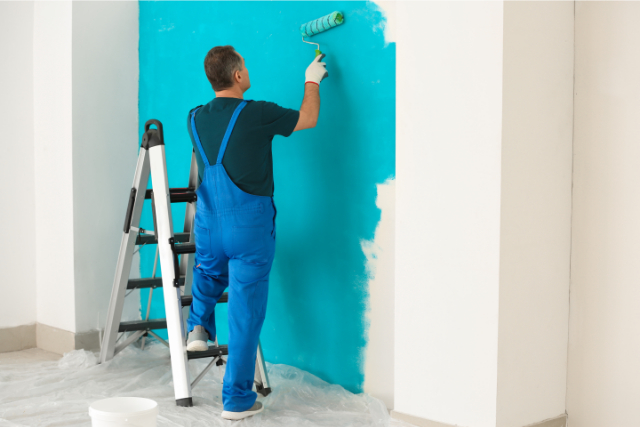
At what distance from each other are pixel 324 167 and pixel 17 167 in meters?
2.04

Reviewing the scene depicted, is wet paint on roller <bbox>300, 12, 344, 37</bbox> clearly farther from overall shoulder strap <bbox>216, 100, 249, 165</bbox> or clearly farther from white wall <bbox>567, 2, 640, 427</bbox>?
white wall <bbox>567, 2, 640, 427</bbox>

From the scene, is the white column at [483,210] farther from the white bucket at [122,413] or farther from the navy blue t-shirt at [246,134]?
the white bucket at [122,413]

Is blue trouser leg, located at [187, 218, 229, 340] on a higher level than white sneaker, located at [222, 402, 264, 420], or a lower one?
higher

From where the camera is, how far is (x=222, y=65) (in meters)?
2.21

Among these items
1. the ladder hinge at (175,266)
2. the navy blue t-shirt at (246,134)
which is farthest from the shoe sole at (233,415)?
the navy blue t-shirt at (246,134)

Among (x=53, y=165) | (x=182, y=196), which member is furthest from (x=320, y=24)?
(x=53, y=165)

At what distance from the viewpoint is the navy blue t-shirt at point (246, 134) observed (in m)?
2.14

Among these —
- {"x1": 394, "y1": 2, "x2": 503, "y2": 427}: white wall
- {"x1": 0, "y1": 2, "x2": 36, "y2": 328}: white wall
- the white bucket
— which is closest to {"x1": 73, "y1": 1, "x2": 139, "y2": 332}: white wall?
{"x1": 0, "y1": 2, "x2": 36, "y2": 328}: white wall

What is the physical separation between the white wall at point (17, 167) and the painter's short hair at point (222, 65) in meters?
1.75

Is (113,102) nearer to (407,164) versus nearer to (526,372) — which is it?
(407,164)

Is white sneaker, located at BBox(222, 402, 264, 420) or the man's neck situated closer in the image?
white sneaker, located at BBox(222, 402, 264, 420)

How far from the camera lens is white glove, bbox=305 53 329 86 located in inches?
88.1

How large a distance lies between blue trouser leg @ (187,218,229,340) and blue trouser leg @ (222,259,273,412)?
0.11 meters

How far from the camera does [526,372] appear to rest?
1.75m
